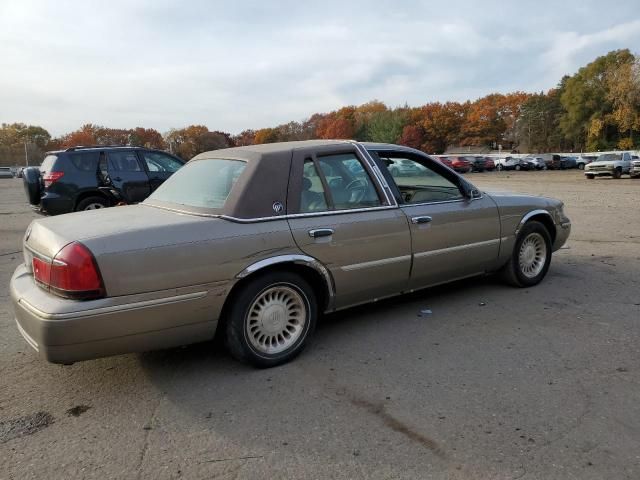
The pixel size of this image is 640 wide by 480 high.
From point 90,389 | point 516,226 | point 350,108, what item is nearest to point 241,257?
point 90,389

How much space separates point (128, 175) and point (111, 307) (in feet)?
26.2

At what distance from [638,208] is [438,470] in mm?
13066

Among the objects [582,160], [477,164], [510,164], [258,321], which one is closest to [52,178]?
[258,321]

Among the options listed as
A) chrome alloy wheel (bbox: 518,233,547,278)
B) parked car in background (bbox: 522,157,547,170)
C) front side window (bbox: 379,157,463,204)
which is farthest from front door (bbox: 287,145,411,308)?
parked car in background (bbox: 522,157,547,170)

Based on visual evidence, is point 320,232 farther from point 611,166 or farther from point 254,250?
point 611,166

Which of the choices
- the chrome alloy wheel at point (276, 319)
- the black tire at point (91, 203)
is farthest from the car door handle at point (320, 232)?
the black tire at point (91, 203)

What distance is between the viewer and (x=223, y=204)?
364 centimetres

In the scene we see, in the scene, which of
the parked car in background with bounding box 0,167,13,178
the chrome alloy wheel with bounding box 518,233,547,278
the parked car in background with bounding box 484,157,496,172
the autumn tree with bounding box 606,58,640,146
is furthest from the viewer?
the parked car in background with bounding box 0,167,13,178

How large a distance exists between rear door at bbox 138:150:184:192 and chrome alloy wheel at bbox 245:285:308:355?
749 centimetres

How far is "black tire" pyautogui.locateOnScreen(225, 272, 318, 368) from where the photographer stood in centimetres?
348

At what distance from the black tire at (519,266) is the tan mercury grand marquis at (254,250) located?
34cm

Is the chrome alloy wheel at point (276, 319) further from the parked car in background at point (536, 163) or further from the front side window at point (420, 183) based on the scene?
the parked car in background at point (536, 163)

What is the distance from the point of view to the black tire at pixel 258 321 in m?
3.48

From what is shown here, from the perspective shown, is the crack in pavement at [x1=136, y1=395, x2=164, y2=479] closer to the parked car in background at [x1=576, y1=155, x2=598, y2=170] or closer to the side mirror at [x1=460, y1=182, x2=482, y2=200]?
the side mirror at [x1=460, y1=182, x2=482, y2=200]
